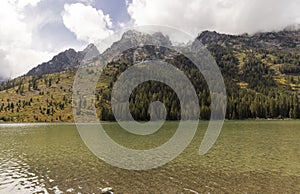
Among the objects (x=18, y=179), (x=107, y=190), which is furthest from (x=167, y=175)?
(x=18, y=179)

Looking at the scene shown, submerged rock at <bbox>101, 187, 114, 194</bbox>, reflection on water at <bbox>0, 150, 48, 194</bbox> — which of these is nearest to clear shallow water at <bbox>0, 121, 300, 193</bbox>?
reflection on water at <bbox>0, 150, 48, 194</bbox>

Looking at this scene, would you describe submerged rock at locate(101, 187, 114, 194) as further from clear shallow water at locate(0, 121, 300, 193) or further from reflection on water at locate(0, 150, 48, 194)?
reflection on water at locate(0, 150, 48, 194)

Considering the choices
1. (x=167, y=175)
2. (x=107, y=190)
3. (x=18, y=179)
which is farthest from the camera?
(x=167, y=175)

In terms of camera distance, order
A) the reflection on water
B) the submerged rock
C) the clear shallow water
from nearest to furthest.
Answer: the submerged rock, the reflection on water, the clear shallow water

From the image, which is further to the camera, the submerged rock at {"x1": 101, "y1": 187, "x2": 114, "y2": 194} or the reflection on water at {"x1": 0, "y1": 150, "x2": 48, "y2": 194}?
the reflection on water at {"x1": 0, "y1": 150, "x2": 48, "y2": 194}

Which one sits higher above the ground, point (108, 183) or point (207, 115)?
point (207, 115)

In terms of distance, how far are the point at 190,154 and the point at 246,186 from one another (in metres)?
19.2

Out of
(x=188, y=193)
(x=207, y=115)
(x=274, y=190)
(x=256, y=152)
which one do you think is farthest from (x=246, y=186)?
(x=207, y=115)

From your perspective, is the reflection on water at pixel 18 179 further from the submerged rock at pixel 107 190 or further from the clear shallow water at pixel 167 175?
the submerged rock at pixel 107 190

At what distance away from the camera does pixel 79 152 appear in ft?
165

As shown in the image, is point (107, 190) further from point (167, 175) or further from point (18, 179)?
point (18, 179)

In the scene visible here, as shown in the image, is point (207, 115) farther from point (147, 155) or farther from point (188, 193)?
point (188, 193)

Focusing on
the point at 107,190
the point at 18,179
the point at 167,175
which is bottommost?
the point at 18,179

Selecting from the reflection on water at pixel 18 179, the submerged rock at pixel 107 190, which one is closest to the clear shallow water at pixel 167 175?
the reflection on water at pixel 18 179
